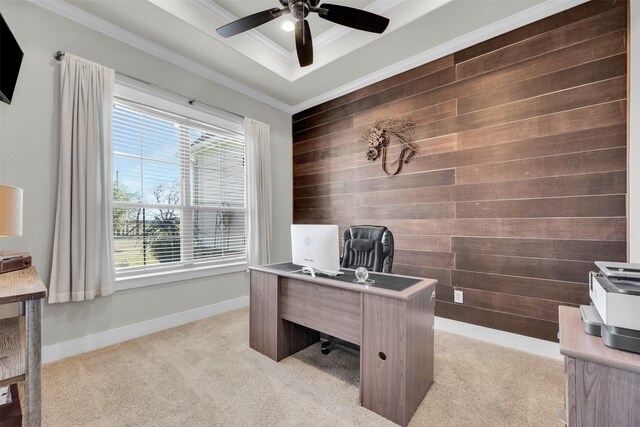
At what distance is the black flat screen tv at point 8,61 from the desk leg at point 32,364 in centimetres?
176

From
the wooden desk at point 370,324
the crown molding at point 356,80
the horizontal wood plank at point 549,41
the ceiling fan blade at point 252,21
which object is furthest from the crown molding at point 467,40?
the wooden desk at point 370,324

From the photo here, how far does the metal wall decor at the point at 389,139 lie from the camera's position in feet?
10.3

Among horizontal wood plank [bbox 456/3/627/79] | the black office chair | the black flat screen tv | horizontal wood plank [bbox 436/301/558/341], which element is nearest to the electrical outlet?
horizontal wood plank [bbox 436/301/558/341]

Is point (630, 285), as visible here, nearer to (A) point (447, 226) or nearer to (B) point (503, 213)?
(B) point (503, 213)

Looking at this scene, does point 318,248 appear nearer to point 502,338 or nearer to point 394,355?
point 394,355

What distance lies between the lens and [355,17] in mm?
2051

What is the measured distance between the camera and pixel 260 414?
1637 mm

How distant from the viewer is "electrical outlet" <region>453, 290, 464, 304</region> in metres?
2.75

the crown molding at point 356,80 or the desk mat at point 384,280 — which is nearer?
the desk mat at point 384,280

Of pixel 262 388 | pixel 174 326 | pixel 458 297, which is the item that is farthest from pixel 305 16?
pixel 174 326

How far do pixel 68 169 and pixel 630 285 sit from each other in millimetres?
3429

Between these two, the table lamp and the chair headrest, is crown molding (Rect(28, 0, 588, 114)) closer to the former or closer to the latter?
the table lamp

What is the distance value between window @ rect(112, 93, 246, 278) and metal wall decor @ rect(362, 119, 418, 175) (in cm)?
175

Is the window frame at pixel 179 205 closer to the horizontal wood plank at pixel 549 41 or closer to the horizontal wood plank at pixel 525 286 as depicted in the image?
the horizontal wood plank at pixel 525 286
